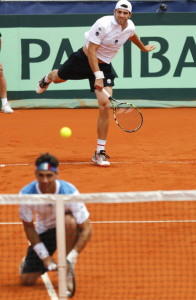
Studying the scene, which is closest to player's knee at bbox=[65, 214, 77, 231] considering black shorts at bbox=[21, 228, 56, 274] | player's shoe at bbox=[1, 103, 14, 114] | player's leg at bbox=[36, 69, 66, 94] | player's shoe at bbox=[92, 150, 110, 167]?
black shorts at bbox=[21, 228, 56, 274]

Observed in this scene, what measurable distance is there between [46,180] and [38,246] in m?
0.55

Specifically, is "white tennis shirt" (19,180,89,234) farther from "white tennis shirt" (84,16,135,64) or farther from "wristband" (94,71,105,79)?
"white tennis shirt" (84,16,135,64)

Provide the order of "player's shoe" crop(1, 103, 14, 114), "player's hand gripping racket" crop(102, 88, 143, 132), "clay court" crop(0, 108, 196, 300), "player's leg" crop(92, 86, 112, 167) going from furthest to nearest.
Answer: "player's shoe" crop(1, 103, 14, 114) < "player's hand gripping racket" crop(102, 88, 143, 132) < "player's leg" crop(92, 86, 112, 167) < "clay court" crop(0, 108, 196, 300)

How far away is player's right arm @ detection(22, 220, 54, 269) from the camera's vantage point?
6096 mm

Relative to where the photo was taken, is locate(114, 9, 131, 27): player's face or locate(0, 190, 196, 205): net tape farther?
locate(114, 9, 131, 27): player's face

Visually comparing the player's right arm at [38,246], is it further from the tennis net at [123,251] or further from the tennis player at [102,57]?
the tennis player at [102,57]

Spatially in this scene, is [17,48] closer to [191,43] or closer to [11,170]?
[191,43]

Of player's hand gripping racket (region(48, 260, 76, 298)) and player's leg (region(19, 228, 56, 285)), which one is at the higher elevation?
Answer: player's hand gripping racket (region(48, 260, 76, 298))

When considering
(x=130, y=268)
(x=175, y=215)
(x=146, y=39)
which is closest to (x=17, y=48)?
(x=146, y=39)

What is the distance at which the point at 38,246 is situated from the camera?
20.3 feet

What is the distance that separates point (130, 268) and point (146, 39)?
1087 cm

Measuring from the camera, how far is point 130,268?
671 centimetres

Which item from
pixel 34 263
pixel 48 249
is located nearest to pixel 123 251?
pixel 48 249

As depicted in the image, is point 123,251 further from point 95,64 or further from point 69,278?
point 95,64
